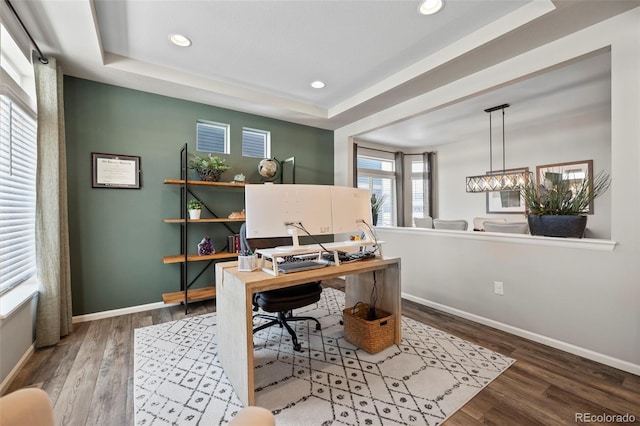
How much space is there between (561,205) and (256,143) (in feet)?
11.8

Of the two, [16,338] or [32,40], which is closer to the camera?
[16,338]

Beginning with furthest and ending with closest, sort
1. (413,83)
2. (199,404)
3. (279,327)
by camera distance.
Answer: (413,83), (279,327), (199,404)

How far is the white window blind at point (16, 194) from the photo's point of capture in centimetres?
200

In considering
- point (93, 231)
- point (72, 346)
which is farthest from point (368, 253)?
point (93, 231)

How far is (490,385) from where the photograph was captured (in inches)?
71.9

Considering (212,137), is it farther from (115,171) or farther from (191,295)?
(191,295)

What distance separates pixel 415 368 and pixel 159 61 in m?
3.59

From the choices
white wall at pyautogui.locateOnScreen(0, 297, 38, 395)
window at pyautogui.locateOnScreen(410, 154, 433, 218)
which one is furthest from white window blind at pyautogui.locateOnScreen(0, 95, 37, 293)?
window at pyautogui.locateOnScreen(410, 154, 433, 218)

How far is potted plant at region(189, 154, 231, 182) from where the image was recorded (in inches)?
132

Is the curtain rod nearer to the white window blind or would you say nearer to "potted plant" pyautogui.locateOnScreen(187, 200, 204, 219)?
the white window blind

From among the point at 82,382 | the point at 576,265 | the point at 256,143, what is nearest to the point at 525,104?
the point at 576,265

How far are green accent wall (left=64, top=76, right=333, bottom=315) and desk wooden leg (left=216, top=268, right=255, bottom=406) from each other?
1.69 meters

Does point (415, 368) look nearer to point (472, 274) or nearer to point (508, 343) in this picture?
point (508, 343)

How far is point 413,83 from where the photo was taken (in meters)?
3.01
